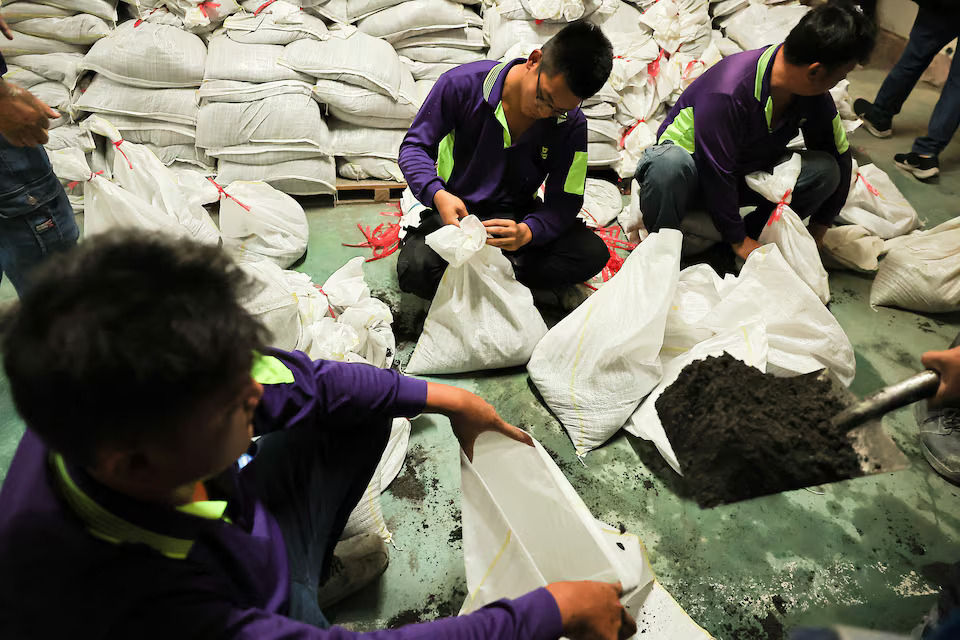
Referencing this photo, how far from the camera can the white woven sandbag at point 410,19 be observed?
8.36ft

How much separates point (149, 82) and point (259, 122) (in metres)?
0.47

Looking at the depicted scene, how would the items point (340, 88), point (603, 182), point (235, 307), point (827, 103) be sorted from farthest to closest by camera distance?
point (603, 182) < point (340, 88) < point (827, 103) < point (235, 307)

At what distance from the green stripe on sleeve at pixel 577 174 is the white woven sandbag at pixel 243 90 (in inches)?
46.6

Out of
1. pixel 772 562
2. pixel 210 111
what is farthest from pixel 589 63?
pixel 210 111

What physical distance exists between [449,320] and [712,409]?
30.7 inches

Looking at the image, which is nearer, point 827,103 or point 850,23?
point 850,23

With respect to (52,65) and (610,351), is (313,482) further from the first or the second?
(52,65)

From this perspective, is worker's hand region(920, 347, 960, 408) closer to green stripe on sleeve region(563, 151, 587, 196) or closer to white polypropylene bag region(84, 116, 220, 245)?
green stripe on sleeve region(563, 151, 587, 196)

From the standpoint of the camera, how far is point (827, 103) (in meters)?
2.08

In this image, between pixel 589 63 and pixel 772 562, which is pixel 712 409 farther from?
pixel 589 63

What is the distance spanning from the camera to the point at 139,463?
1.86 ft

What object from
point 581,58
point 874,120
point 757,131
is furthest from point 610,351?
point 874,120

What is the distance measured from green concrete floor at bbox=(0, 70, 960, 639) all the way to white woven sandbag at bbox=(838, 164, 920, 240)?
3.43 feet

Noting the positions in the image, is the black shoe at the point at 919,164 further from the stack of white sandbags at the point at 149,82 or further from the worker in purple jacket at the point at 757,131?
the stack of white sandbags at the point at 149,82
